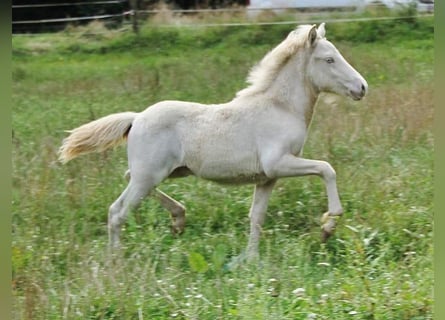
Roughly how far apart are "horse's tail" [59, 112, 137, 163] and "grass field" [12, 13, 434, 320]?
565 millimetres

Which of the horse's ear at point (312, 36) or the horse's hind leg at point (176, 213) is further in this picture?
the horse's hind leg at point (176, 213)

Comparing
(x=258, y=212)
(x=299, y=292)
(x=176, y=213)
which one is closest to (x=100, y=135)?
(x=176, y=213)

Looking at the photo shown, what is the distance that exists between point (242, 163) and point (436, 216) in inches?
140

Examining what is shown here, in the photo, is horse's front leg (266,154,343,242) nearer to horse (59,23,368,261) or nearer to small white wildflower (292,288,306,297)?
horse (59,23,368,261)

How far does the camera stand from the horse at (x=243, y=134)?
600 centimetres

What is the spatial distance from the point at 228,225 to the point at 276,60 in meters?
1.30

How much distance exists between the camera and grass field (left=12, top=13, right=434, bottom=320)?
175 inches

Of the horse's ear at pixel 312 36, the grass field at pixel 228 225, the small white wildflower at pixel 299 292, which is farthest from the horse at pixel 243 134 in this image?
the small white wildflower at pixel 299 292

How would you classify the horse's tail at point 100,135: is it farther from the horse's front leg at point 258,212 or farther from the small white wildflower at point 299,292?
the small white wildflower at point 299,292

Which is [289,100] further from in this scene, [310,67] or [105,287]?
[105,287]

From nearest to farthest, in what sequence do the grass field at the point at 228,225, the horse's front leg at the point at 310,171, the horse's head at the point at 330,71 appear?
the grass field at the point at 228,225, the horse's front leg at the point at 310,171, the horse's head at the point at 330,71

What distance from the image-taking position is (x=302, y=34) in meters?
6.26

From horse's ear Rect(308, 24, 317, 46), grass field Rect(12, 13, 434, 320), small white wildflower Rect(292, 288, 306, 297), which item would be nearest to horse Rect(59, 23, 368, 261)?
horse's ear Rect(308, 24, 317, 46)

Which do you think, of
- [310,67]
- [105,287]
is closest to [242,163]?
[310,67]
